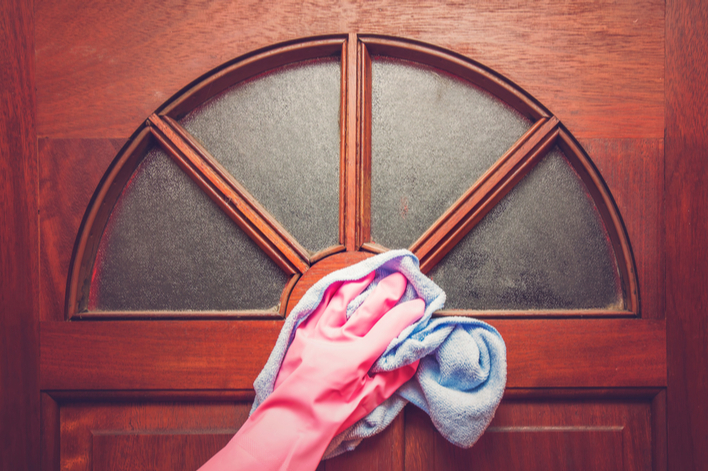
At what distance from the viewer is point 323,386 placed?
55 centimetres

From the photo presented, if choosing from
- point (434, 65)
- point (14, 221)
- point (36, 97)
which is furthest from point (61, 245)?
point (434, 65)

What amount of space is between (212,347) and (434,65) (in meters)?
0.63

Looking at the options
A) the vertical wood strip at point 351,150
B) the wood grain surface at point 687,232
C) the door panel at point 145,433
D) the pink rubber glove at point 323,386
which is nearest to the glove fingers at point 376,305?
the pink rubber glove at point 323,386

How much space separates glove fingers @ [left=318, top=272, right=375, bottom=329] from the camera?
23.4 inches

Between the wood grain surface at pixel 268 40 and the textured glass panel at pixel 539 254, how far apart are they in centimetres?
14

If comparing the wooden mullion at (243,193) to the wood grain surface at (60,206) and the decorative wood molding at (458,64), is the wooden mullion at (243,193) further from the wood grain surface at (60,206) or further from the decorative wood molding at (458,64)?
the decorative wood molding at (458,64)

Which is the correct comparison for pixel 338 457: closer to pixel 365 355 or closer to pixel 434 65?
pixel 365 355

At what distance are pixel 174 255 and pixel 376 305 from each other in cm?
38

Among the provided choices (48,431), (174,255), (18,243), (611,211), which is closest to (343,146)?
(174,255)

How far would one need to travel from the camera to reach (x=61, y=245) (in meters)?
0.66

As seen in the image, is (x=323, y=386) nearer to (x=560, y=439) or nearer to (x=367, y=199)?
(x=367, y=199)

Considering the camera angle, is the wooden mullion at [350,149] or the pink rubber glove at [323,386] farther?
the wooden mullion at [350,149]

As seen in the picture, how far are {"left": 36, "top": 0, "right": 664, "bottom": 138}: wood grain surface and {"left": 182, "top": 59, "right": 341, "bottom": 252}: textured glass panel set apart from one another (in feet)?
0.22

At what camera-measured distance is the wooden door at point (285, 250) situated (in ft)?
2.13
